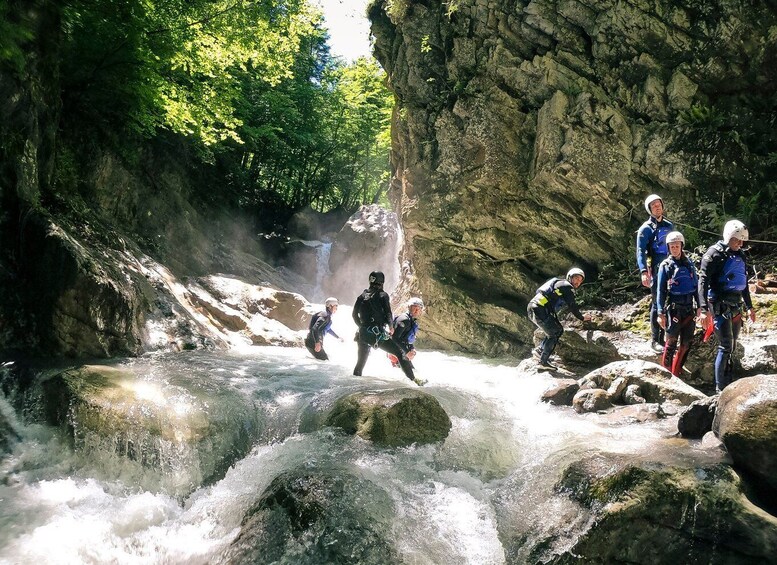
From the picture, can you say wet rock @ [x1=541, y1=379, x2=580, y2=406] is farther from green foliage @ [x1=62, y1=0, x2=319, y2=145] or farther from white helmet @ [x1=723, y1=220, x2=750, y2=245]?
green foliage @ [x1=62, y1=0, x2=319, y2=145]

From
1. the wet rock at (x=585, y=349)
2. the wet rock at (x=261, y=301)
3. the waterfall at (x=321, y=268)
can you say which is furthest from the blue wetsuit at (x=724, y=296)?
the waterfall at (x=321, y=268)

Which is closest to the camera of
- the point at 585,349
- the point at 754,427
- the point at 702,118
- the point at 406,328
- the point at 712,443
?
the point at 754,427

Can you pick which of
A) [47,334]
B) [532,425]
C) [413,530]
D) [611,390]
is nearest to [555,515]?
[413,530]

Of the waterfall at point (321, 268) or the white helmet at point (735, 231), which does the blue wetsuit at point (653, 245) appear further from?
the waterfall at point (321, 268)

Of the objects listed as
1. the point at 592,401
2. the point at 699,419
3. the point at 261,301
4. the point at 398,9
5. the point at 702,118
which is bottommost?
the point at 592,401

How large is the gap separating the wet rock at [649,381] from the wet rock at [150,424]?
17.8 ft

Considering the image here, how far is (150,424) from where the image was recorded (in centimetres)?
607

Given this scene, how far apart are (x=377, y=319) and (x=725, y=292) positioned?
17.4ft

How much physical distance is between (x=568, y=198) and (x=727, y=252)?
6.51 m

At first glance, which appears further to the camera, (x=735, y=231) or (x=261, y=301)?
(x=261, y=301)

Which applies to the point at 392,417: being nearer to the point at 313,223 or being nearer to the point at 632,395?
the point at 632,395

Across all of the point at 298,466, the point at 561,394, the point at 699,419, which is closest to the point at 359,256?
the point at 561,394

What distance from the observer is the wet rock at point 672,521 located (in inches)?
140

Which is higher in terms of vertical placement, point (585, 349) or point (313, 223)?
point (313, 223)
